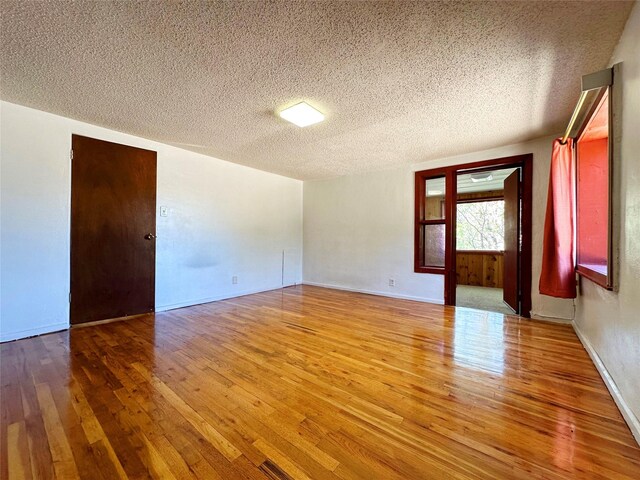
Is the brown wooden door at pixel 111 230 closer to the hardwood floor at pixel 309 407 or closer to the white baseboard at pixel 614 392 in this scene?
the hardwood floor at pixel 309 407

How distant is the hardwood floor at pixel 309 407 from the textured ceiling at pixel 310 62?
2185 millimetres

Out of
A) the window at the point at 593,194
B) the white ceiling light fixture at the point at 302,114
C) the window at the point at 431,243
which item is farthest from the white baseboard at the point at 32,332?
the window at the point at 593,194

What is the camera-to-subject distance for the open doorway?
17.9 ft

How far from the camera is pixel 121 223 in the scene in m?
3.17

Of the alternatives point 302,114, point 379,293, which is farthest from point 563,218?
point 302,114

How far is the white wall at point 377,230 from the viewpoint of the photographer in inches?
127

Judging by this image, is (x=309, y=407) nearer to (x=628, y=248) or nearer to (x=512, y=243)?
(x=628, y=248)

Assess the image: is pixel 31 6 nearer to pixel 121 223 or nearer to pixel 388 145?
pixel 121 223

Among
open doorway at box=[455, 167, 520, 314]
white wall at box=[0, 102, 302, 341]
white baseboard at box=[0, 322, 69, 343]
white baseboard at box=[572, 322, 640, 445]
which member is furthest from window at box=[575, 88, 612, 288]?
white baseboard at box=[0, 322, 69, 343]

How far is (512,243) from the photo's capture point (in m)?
3.61

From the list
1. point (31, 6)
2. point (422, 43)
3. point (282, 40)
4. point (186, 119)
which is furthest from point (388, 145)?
point (31, 6)

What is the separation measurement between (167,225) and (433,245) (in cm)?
398

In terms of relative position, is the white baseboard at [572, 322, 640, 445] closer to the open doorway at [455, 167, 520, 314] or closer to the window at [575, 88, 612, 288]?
the window at [575, 88, 612, 288]

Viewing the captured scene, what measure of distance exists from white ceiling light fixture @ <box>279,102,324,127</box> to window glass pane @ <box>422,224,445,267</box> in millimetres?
2580
